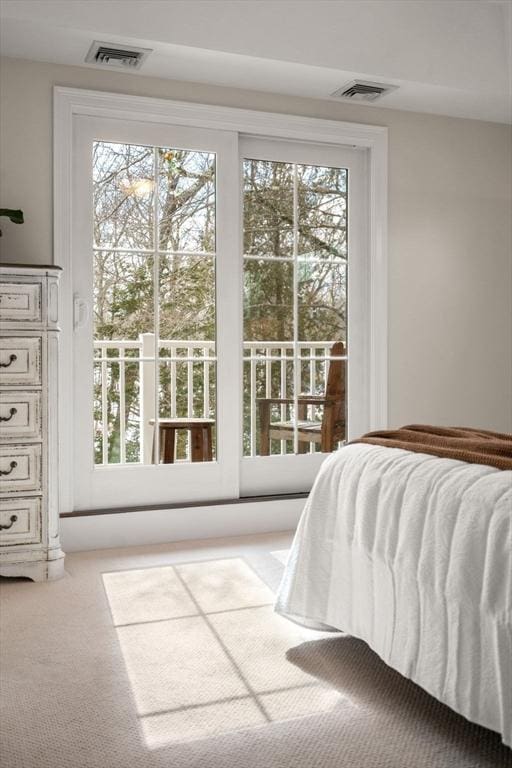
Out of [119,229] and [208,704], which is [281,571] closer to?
[208,704]

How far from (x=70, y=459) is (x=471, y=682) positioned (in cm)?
230

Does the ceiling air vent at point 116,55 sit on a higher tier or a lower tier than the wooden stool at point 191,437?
higher

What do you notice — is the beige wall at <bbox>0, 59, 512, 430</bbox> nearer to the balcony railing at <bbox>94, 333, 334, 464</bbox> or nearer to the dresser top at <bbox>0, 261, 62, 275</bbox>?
the balcony railing at <bbox>94, 333, 334, 464</bbox>

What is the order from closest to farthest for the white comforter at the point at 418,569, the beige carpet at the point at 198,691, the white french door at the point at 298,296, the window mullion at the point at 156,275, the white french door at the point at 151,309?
the white comforter at the point at 418,569
the beige carpet at the point at 198,691
the white french door at the point at 151,309
the window mullion at the point at 156,275
the white french door at the point at 298,296

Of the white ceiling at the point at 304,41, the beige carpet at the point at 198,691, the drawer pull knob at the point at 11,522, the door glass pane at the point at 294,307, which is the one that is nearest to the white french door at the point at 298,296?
the door glass pane at the point at 294,307

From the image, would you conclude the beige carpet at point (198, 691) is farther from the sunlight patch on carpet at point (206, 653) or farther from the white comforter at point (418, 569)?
the white comforter at point (418, 569)

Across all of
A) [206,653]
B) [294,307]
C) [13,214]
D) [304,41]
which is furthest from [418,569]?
[304,41]

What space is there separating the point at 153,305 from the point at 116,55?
3.83ft

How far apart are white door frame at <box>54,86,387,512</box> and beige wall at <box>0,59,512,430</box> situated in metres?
0.06

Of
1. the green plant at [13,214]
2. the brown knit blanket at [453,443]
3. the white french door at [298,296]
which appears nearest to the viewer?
the brown knit blanket at [453,443]

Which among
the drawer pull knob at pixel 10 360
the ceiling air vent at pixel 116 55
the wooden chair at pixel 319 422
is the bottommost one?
the wooden chair at pixel 319 422

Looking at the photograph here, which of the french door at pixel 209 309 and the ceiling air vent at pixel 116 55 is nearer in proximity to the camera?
the ceiling air vent at pixel 116 55

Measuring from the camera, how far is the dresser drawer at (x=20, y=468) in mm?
2791

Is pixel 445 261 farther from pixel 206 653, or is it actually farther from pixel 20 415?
pixel 206 653
